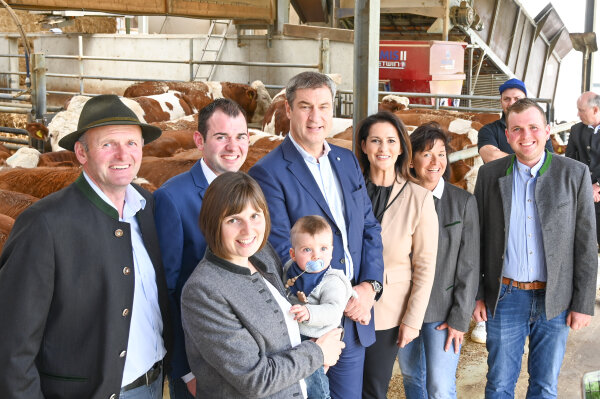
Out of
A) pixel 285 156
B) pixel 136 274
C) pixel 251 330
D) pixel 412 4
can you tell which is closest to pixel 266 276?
pixel 251 330

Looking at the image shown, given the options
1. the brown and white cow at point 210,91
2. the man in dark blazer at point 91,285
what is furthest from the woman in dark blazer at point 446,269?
the brown and white cow at point 210,91

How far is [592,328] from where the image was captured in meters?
5.11

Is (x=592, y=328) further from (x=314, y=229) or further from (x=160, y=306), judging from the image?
(x=160, y=306)

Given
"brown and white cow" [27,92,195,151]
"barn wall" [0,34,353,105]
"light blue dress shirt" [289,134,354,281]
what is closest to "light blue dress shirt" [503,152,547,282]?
"light blue dress shirt" [289,134,354,281]

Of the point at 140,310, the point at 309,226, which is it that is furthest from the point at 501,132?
the point at 140,310

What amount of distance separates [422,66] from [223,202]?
10164 millimetres

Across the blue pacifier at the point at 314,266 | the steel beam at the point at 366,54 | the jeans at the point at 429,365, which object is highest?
the steel beam at the point at 366,54

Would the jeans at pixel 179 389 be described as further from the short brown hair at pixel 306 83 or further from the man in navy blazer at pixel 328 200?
the short brown hair at pixel 306 83

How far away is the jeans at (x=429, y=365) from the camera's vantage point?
3.22 metres

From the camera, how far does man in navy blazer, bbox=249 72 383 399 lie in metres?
2.78

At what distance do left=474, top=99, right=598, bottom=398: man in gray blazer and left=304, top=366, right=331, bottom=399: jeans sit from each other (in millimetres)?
1305

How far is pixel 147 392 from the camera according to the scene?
7.61ft

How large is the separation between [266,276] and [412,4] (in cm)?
1207

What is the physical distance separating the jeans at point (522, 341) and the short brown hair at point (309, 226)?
1.33m
